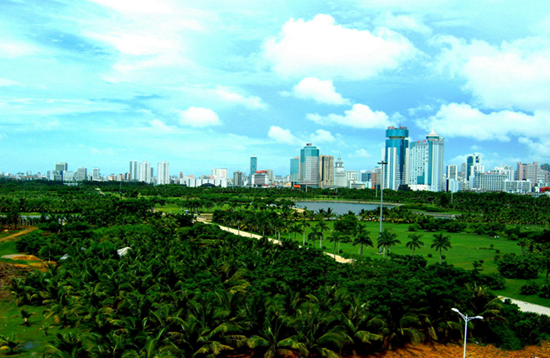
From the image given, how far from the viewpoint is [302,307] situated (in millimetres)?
24062

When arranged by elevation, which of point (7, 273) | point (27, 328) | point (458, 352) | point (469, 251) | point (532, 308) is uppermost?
point (469, 251)

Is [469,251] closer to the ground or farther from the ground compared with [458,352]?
farther from the ground

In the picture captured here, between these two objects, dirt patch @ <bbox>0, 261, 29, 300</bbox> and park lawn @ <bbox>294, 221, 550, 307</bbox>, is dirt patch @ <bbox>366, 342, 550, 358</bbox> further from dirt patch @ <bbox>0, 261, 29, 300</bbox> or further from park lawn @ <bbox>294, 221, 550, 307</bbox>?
dirt patch @ <bbox>0, 261, 29, 300</bbox>

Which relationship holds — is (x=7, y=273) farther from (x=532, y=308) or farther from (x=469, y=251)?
(x=469, y=251)

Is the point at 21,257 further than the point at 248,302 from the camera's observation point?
Yes

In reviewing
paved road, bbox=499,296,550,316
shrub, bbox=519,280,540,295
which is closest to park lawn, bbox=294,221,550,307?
shrub, bbox=519,280,540,295

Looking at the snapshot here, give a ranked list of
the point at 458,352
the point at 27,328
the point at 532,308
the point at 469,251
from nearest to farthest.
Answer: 1. the point at 458,352
2. the point at 27,328
3. the point at 532,308
4. the point at 469,251

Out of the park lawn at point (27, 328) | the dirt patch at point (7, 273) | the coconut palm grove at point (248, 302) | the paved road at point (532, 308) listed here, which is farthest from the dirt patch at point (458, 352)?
the dirt patch at point (7, 273)

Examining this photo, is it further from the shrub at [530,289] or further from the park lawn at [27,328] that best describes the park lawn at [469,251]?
the park lawn at [27,328]

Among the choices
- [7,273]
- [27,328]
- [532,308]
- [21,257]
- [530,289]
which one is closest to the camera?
[27,328]

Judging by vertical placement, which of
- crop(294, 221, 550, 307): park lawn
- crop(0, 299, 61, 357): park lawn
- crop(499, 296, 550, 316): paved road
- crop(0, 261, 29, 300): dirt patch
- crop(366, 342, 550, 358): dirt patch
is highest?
crop(294, 221, 550, 307): park lawn

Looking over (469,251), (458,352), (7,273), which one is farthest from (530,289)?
(7,273)

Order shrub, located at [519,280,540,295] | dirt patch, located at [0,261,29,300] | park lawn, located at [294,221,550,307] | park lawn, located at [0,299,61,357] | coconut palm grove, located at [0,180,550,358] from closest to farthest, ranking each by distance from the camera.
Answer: coconut palm grove, located at [0,180,550,358], park lawn, located at [0,299,61,357], shrub, located at [519,280,540,295], dirt patch, located at [0,261,29,300], park lawn, located at [294,221,550,307]

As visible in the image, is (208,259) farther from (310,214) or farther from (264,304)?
(310,214)
